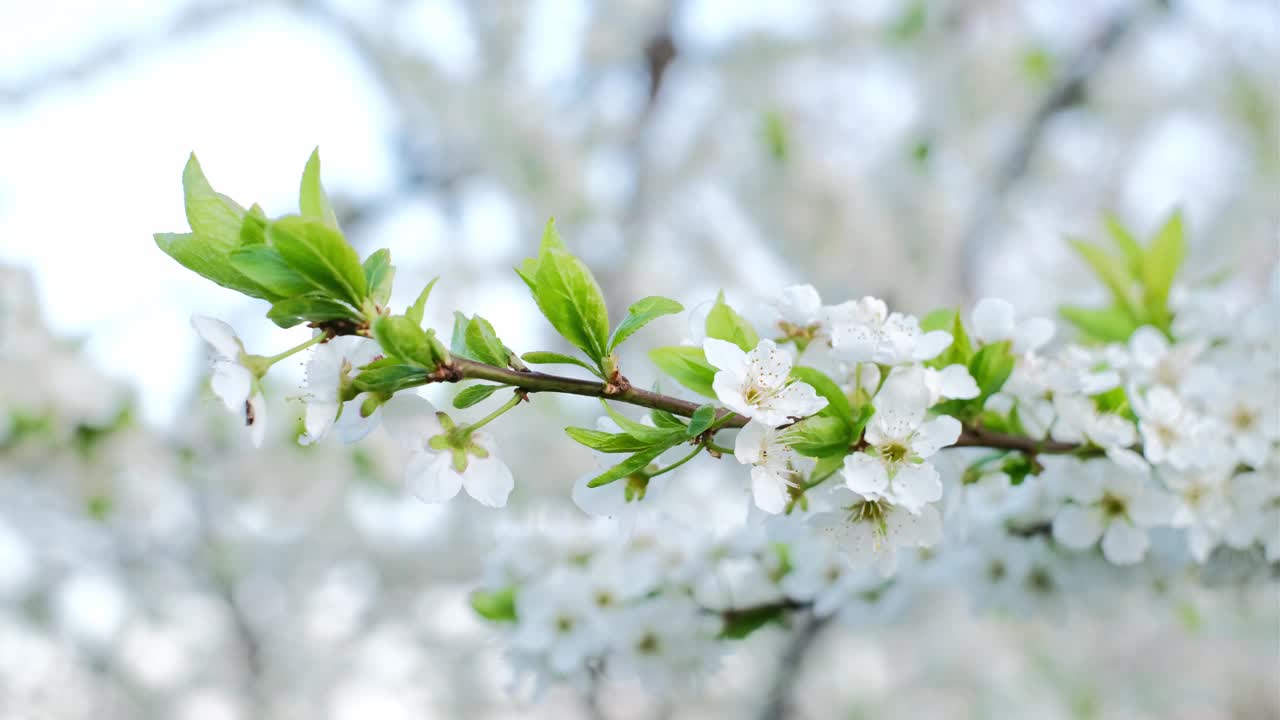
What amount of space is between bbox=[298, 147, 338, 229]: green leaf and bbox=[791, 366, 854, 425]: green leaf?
0.31 meters

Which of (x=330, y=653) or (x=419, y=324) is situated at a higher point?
(x=419, y=324)

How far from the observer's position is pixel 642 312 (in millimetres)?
564

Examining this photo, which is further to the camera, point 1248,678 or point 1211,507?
point 1248,678

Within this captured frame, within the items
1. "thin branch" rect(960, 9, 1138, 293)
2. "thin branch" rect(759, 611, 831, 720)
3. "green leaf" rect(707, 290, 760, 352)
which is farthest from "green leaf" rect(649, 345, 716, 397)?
"thin branch" rect(960, 9, 1138, 293)

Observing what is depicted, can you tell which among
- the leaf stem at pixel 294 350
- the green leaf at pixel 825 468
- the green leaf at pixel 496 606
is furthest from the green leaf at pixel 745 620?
the leaf stem at pixel 294 350

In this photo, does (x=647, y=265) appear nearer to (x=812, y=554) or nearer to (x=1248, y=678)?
(x=812, y=554)

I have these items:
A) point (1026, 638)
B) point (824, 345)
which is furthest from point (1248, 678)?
point (824, 345)

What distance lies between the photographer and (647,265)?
147 inches

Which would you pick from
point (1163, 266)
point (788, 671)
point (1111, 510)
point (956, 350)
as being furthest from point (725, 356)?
point (788, 671)

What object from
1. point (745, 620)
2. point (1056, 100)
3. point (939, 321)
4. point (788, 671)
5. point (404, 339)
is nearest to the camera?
point (404, 339)

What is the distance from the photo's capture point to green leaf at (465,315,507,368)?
0.51 m

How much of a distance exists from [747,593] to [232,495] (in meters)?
2.16

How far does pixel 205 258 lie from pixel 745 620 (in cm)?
63

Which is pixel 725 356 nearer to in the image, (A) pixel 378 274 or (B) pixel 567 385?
(B) pixel 567 385
